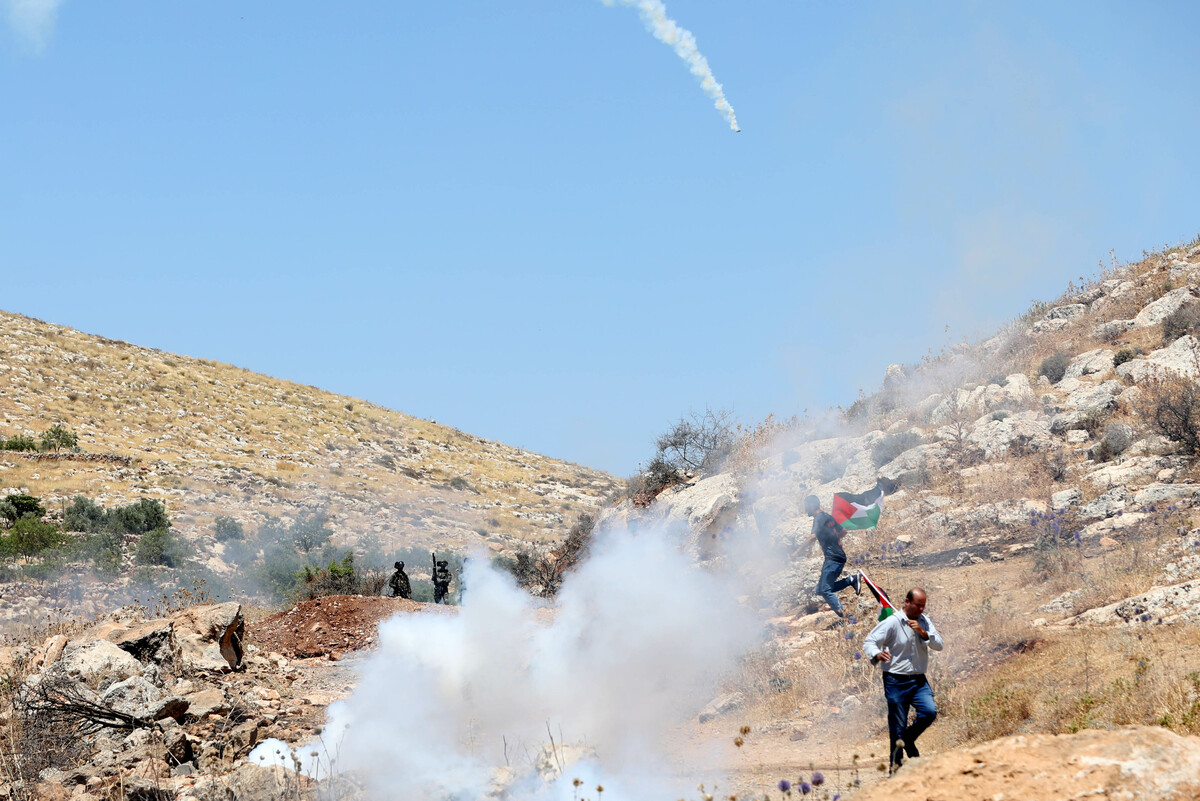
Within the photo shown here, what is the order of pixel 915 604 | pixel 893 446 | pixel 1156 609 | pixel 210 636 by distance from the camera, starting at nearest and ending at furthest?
1. pixel 915 604
2. pixel 1156 609
3. pixel 210 636
4. pixel 893 446

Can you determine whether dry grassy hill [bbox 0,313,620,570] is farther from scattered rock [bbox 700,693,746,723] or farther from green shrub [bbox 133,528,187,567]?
scattered rock [bbox 700,693,746,723]

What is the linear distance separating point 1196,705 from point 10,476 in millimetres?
32171

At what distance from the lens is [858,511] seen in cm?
1199

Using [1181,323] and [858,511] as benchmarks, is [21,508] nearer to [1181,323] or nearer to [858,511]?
[858,511]

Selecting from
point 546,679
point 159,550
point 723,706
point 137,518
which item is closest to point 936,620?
point 723,706

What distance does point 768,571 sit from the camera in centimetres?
1445

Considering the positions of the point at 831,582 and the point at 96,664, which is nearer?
the point at 96,664

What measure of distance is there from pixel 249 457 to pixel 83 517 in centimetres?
1357

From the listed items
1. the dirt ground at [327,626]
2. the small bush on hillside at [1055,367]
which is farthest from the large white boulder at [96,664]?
the small bush on hillside at [1055,367]

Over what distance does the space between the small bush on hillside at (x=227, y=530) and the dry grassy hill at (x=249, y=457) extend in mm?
330

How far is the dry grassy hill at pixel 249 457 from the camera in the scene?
105 ft

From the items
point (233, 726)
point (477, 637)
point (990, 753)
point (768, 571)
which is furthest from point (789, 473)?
point (990, 753)

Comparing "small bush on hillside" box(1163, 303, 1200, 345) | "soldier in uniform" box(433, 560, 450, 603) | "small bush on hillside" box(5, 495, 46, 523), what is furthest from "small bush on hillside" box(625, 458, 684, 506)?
"small bush on hillside" box(5, 495, 46, 523)

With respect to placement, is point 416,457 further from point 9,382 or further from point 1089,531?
point 1089,531
